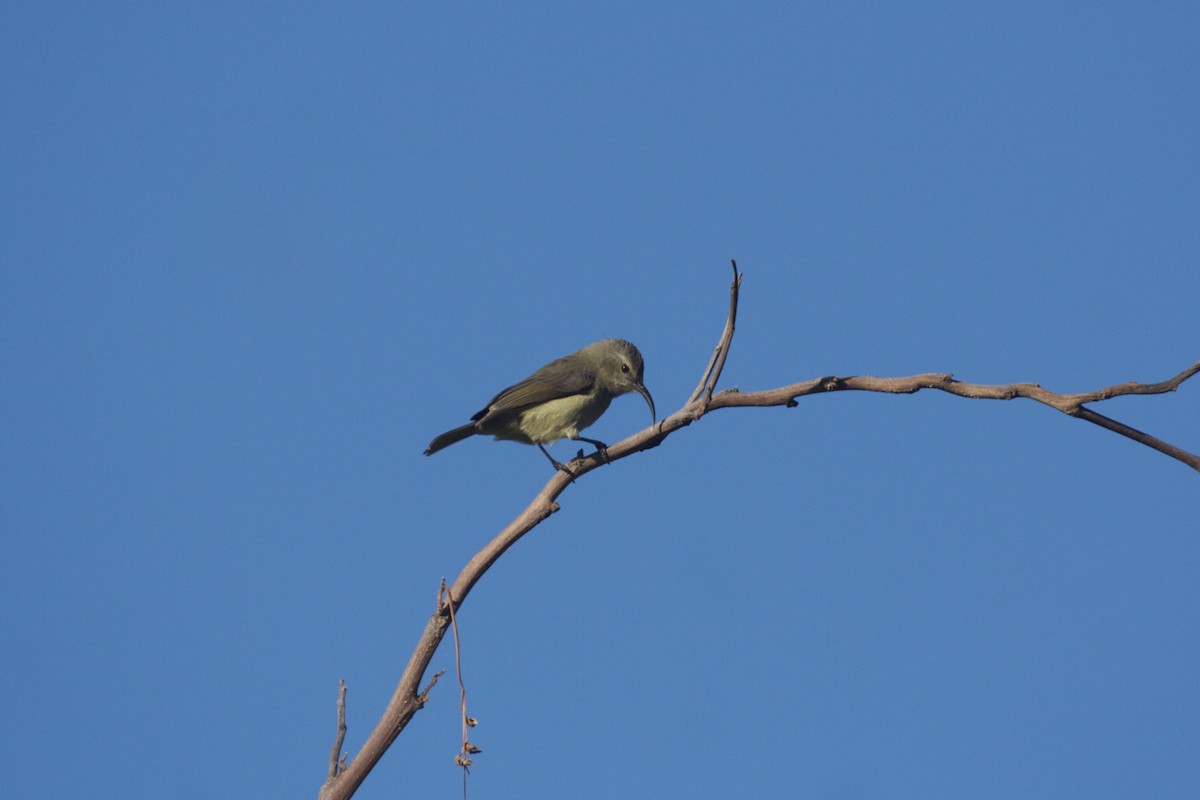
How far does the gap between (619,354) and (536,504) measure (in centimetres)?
528

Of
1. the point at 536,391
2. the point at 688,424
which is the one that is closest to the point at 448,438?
the point at 536,391

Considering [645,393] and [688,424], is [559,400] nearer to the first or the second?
[645,393]

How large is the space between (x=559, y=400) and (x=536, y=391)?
197 mm

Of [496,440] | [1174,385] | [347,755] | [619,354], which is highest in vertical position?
[619,354]

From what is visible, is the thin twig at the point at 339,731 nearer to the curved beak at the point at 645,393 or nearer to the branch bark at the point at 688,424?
the branch bark at the point at 688,424

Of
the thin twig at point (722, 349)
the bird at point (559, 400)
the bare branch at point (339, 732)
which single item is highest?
the bird at point (559, 400)

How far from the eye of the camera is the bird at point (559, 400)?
9.00 metres

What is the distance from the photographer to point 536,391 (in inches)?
363

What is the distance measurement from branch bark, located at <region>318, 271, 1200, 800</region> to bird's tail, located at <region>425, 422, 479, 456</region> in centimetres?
402

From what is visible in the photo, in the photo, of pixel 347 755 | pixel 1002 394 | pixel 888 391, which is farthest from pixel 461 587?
pixel 1002 394

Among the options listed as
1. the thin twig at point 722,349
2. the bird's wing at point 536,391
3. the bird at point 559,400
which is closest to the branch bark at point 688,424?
the thin twig at point 722,349

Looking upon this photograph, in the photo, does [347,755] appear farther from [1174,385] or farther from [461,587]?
[1174,385]

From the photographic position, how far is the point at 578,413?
931cm

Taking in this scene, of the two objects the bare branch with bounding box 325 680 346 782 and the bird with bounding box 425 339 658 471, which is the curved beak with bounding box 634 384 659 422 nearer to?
the bird with bounding box 425 339 658 471
